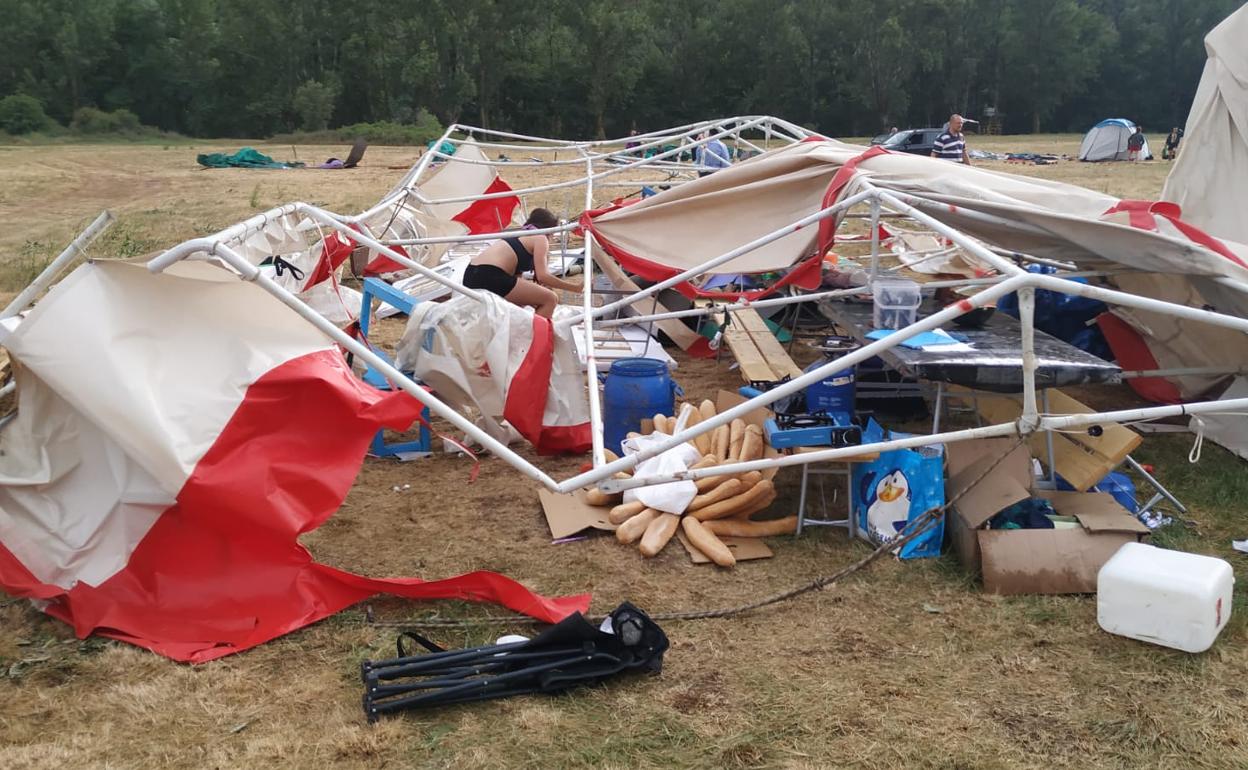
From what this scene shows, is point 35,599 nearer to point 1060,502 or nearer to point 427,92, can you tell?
point 1060,502

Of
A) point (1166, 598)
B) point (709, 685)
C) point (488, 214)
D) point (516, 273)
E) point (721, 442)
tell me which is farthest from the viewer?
point (488, 214)

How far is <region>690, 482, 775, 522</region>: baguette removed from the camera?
4.89 metres

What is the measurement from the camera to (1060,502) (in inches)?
180

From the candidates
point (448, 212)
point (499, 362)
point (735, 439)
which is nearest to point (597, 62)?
point (448, 212)

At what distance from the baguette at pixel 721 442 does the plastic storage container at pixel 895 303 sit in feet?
3.28

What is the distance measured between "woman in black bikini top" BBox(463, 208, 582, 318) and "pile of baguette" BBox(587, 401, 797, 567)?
269 cm

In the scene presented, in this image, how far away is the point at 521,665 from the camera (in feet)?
A: 11.6

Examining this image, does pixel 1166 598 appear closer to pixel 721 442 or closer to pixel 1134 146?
pixel 721 442

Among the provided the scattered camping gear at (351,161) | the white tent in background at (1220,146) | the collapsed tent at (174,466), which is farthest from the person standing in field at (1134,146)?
the collapsed tent at (174,466)

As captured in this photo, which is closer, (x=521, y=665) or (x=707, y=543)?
(x=521, y=665)

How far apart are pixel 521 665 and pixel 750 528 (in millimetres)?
1675

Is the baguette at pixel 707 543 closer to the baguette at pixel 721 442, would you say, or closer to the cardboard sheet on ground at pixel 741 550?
the cardboard sheet on ground at pixel 741 550

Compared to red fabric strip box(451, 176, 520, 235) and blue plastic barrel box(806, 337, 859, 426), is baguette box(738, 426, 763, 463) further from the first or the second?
red fabric strip box(451, 176, 520, 235)

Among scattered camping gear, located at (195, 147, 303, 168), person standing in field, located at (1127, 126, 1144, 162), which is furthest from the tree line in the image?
person standing in field, located at (1127, 126, 1144, 162)
